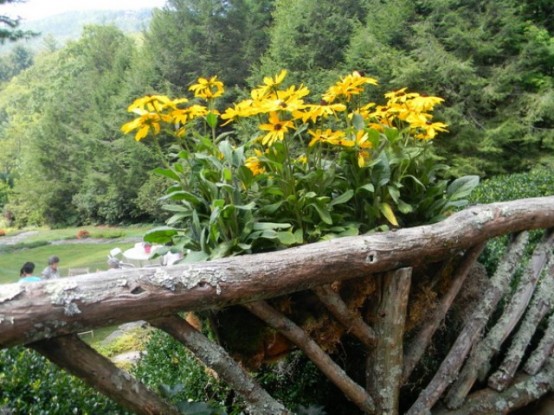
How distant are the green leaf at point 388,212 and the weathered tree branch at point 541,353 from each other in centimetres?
109

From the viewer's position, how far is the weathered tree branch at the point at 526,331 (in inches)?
82.4

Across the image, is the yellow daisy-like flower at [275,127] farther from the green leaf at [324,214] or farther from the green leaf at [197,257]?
the green leaf at [197,257]

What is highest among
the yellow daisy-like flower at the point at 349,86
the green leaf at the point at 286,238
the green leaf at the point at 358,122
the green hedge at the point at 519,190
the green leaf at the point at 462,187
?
the yellow daisy-like flower at the point at 349,86

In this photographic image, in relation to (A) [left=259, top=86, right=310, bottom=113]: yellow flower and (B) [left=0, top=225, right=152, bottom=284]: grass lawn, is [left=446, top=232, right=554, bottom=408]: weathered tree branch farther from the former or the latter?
(B) [left=0, top=225, right=152, bottom=284]: grass lawn

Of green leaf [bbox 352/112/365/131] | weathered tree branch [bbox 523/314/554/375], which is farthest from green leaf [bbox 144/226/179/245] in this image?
weathered tree branch [bbox 523/314/554/375]

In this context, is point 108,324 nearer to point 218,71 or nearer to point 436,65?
point 436,65

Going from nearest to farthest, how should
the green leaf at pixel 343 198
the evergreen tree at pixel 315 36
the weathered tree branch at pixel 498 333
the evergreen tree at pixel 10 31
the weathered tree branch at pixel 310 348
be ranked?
the weathered tree branch at pixel 310 348, the green leaf at pixel 343 198, the weathered tree branch at pixel 498 333, the evergreen tree at pixel 10 31, the evergreen tree at pixel 315 36

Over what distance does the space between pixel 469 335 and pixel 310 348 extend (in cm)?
84

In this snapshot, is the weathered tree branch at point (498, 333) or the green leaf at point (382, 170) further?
the weathered tree branch at point (498, 333)

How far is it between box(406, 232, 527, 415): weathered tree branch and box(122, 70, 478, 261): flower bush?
1.29 feet

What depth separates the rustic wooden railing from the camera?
1.06 metres

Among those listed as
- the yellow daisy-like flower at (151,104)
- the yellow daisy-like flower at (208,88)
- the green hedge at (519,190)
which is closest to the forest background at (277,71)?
the green hedge at (519,190)

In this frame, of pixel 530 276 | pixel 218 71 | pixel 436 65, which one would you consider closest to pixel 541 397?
pixel 530 276

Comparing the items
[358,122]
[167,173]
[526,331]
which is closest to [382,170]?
[358,122]
